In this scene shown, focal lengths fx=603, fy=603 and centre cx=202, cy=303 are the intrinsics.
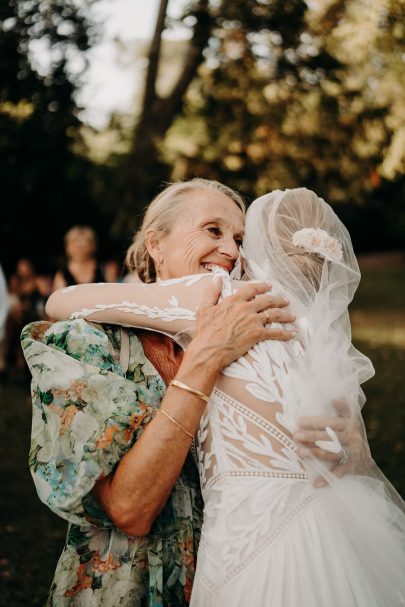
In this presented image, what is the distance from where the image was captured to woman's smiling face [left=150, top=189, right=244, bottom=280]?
2203 millimetres

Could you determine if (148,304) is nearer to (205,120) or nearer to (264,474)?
(264,474)

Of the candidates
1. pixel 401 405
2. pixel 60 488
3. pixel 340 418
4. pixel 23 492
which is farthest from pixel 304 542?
Result: pixel 401 405

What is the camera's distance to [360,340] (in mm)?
15891

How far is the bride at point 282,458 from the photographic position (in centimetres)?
170

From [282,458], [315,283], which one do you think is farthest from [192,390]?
[315,283]

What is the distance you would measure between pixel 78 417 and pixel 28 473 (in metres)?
5.17

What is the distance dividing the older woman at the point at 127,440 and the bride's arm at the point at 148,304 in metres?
0.05

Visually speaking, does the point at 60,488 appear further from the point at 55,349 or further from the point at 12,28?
the point at 12,28

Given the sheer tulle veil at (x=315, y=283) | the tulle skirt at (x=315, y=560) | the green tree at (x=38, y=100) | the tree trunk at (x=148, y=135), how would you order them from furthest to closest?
the tree trunk at (x=148, y=135), the green tree at (x=38, y=100), the sheer tulle veil at (x=315, y=283), the tulle skirt at (x=315, y=560)

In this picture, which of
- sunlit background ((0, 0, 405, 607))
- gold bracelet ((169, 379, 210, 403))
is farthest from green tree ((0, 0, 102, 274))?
gold bracelet ((169, 379, 210, 403))

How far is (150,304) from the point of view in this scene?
6.36 feet

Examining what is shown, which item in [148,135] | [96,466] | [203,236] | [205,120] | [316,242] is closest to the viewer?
[96,466]

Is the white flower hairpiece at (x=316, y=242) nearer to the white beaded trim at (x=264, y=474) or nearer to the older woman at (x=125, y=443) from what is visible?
the older woman at (x=125, y=443)

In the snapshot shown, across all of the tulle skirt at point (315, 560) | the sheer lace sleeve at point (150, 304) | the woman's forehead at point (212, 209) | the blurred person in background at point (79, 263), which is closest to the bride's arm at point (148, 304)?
the sheer lace sleeve at point (150, 304)
